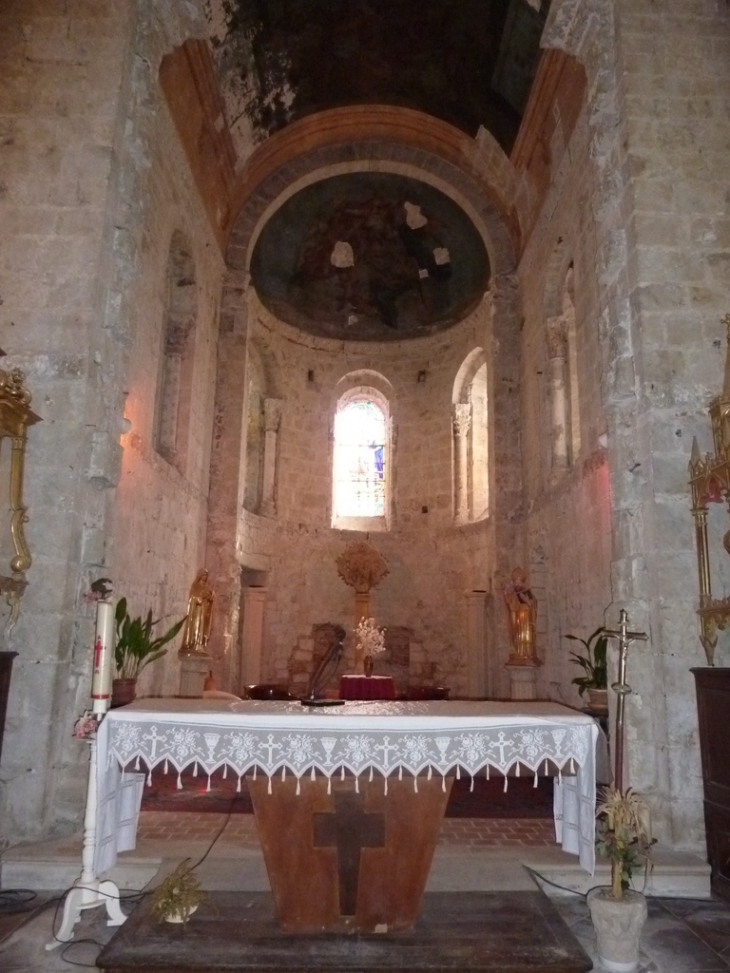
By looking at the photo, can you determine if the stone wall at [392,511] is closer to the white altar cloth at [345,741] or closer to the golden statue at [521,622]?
the golden statue at [521,622]

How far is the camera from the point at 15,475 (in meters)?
5.57

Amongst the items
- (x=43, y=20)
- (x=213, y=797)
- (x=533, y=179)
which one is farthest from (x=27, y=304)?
(x=533, y=179)

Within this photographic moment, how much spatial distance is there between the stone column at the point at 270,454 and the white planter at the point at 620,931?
1134 centimetres

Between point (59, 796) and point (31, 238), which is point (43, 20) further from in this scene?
point (59, 796)

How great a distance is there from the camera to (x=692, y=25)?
6.73 metres

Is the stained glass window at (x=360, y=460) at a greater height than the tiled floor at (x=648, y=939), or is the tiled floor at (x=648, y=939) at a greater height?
the stained glass window at (x=360, y=460)

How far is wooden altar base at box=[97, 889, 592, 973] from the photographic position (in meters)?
3.54

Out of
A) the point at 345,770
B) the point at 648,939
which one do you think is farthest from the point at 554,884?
the point at 345,770

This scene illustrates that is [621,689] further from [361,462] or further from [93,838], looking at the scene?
[361,462]

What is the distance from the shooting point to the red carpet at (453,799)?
6414 millimetres

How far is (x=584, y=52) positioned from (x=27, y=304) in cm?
599

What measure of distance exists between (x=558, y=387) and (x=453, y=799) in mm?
6495

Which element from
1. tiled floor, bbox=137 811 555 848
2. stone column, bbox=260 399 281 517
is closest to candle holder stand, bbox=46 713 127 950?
tiled floor, bbox=137 811 555 848

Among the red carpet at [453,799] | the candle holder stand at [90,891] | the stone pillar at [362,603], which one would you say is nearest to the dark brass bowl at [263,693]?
the stone pillar at [362,603]
